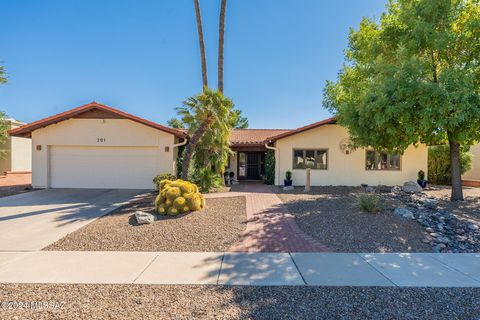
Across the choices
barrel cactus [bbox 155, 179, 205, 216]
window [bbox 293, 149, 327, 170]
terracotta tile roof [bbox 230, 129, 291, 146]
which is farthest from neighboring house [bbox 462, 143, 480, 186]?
barrel cactus [bbox 155, 179, 205, 216]

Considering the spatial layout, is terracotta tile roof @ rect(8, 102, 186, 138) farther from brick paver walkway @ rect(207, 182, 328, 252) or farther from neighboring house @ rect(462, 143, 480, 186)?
neighboring house @ rect(462, 143, 480, 186)

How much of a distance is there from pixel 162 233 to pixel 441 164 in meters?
19.7

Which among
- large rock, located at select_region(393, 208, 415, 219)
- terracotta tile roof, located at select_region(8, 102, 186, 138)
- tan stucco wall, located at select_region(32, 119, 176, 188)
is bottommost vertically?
large rock, located at select_region(393, 208, 415, 219)

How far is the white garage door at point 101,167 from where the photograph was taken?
13688mm

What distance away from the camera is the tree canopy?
25.9 feet

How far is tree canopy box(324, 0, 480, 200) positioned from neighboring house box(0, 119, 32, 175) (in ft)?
80.2

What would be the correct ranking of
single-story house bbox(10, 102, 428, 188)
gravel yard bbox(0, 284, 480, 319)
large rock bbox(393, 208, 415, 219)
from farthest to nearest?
single-story house bbox(10, 102, 428, 188)
large rock bbox(393, 208, 415, 219)
gravel yard bbox(0, 284, 480, 319)

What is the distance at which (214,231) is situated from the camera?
255 inches

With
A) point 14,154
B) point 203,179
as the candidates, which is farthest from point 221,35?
point 14,154

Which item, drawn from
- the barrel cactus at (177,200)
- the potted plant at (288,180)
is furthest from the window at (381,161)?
the barrel cactus at (177,200)

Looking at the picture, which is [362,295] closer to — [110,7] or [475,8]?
[475,8]

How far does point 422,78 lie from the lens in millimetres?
8703

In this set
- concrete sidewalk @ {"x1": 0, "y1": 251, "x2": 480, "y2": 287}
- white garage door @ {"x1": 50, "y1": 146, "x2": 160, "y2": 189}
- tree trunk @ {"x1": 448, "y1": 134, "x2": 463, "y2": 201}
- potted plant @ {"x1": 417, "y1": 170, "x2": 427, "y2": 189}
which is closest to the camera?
concrete sidewalk @ {"x1": 0, "y1": 251, "x2": 480, "y2": 287}

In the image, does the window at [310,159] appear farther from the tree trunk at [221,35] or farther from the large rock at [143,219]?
the large rock at [143,219]
